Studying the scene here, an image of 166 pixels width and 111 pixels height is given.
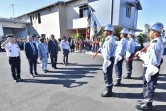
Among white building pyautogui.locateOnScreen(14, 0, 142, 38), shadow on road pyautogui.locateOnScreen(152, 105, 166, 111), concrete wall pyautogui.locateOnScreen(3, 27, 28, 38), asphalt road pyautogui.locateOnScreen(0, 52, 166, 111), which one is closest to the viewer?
shadow on road pyautogui.locateOnScreen(152, 105, 166, 111)

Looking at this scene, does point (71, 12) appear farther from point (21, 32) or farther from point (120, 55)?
point (120, 55)

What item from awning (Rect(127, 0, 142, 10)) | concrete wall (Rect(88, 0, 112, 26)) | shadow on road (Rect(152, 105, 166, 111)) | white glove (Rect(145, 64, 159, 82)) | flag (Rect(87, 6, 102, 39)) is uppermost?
awning (Rect(127, 0, 142, 10))

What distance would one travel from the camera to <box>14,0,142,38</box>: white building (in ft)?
44.3

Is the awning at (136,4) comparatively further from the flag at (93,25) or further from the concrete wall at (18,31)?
the concrete wall at (18,31)

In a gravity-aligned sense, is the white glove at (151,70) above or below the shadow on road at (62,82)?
above

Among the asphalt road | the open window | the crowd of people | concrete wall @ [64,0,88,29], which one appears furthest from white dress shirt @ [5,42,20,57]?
concrete wall @ [64,0,88,29]

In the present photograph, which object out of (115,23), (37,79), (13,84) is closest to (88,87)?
(37,79)

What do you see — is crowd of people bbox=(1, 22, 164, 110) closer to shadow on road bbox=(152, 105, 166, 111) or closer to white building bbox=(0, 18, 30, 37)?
shadow on road bbox=(152, 105, 166, 111)

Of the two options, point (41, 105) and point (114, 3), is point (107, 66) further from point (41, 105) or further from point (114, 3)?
point (114, 3)

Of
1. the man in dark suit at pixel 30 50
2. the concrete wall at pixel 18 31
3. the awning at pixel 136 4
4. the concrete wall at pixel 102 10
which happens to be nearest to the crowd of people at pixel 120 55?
the man in dark suit at pixel 30 50

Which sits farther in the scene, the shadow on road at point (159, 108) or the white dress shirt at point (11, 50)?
the white dress shirt at point (11, 50)

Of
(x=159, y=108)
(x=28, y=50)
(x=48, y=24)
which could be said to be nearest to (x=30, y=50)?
(x=28, y=50)

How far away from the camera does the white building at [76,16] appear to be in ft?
44.3

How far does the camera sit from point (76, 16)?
1714cm
